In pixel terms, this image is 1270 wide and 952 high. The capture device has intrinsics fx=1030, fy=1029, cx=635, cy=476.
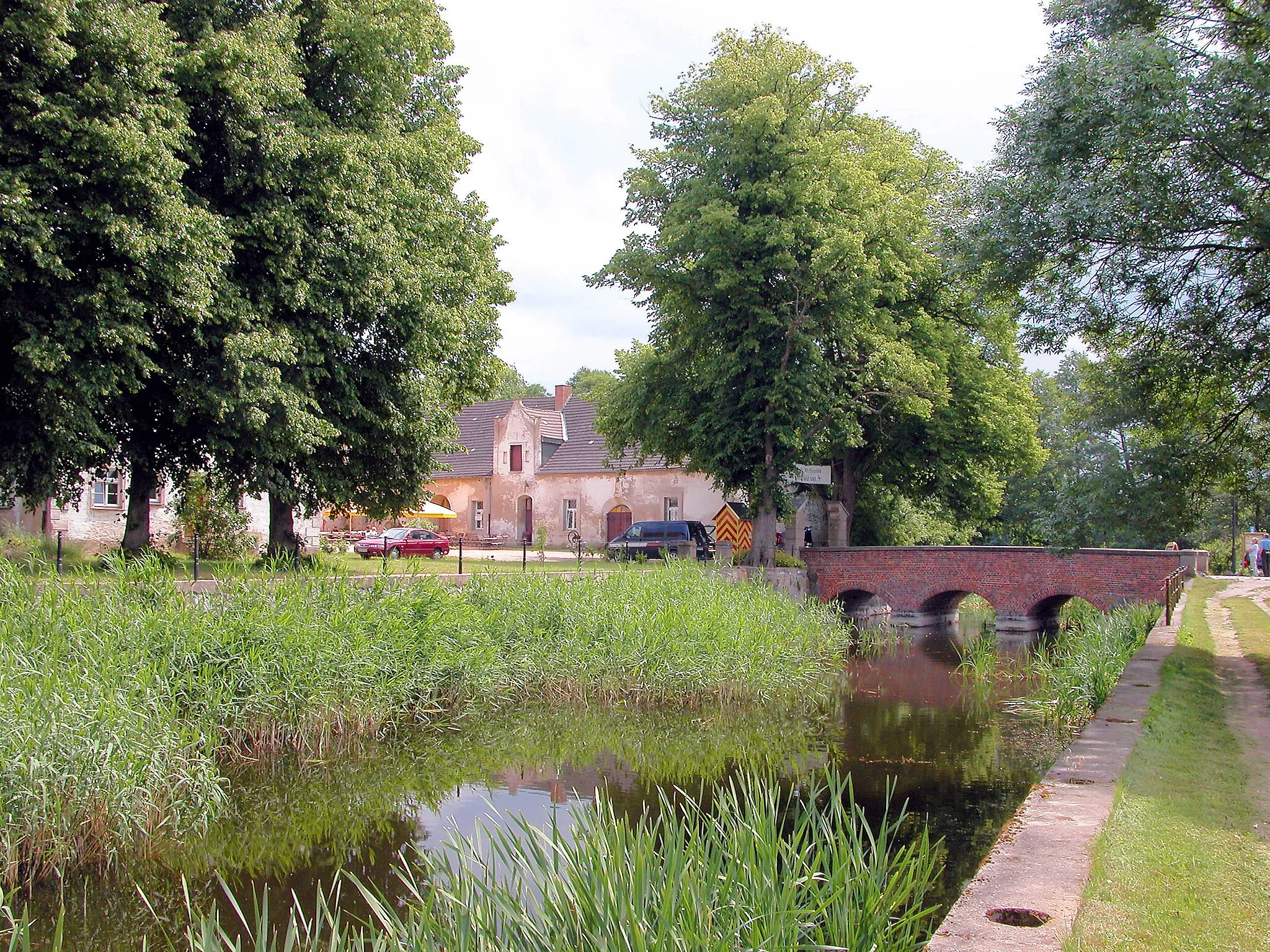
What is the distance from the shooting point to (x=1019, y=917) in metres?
4.08

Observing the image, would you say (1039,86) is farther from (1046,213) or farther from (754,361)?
(754,361)

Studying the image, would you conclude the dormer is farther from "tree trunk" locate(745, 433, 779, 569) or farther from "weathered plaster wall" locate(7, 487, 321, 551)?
"tree trunk" locate(745, 433, 779, 569)

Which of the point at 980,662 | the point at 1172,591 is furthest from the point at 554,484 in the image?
the point at 980,662

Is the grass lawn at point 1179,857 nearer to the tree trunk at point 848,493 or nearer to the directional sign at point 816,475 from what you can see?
the directional sign at point 816,475

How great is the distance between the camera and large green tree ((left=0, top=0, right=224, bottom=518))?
41.7ft

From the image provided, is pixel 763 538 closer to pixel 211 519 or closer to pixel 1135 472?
pixel 211 519

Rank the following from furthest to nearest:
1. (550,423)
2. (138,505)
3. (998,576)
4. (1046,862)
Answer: (550,423) → (998,576) → (138,505) → (1046,862)

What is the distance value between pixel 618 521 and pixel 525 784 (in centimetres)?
3228

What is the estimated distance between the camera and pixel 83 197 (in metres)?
13.6

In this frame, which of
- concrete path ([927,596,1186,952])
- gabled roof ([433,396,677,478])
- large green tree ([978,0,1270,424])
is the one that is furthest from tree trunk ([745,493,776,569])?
concrete path ([927,596,1186,952])

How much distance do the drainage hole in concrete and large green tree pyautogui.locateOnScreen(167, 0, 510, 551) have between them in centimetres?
1331

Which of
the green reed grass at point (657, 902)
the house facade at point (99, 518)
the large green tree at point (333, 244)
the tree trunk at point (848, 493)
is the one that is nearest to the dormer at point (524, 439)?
the house facade at point (99, 518)

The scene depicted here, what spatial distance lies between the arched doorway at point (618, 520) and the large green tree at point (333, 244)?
2094 cm

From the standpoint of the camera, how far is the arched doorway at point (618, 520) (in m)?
41.7
